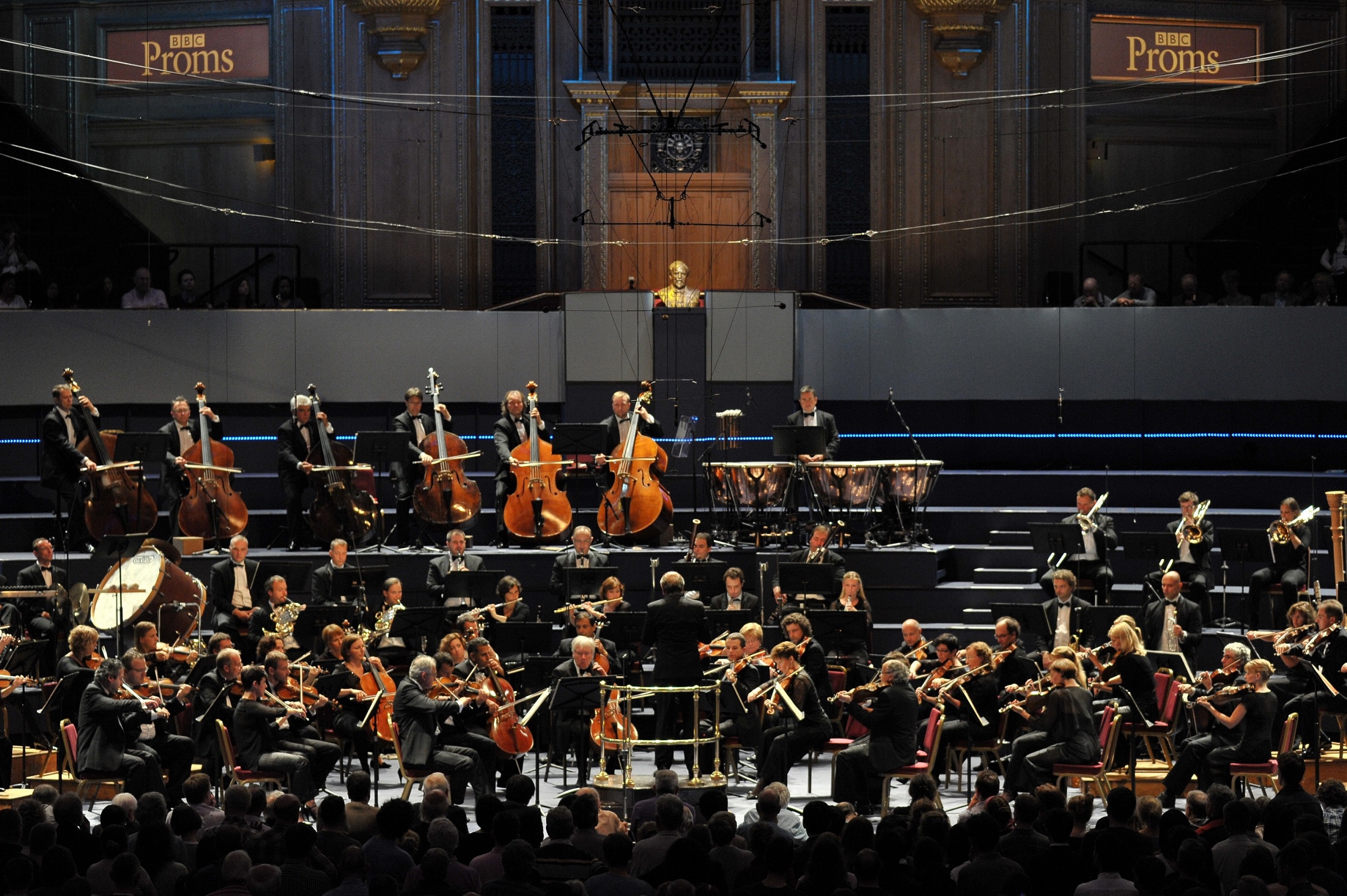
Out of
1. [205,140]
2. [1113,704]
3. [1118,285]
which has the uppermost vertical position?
[205,140]

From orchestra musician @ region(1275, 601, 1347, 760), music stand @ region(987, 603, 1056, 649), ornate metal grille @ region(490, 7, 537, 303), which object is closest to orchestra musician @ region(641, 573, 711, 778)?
music stand @ region(987, 603, 1056, 649)

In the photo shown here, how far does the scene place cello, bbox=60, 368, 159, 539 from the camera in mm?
13742

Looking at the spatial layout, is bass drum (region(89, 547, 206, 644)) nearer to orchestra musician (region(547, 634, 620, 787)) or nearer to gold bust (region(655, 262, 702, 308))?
orchestra musician (region(547, 634, 620, 787))

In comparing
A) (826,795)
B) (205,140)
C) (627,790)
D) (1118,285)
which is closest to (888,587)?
(826,795)

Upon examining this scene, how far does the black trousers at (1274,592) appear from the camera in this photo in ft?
43.0

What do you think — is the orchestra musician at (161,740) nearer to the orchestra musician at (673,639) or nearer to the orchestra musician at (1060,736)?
→ the orchestra musician at (673,639)

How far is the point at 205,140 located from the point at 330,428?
17.8ft

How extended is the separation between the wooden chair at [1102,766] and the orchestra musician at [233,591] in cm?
608

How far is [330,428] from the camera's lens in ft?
46.6

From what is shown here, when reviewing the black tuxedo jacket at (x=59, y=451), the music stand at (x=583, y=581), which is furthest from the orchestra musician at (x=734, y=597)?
the black tuxedo jacket at (x=59, y=451)

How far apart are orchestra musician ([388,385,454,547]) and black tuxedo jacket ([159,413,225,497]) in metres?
1.52

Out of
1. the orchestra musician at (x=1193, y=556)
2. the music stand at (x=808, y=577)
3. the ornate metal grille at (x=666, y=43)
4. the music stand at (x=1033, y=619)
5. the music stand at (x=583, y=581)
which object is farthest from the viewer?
the ornate metal grille at (x=666, y=43)

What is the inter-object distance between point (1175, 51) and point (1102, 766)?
10.7 meters

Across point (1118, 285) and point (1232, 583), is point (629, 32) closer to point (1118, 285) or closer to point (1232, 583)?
point (1118, 285)
